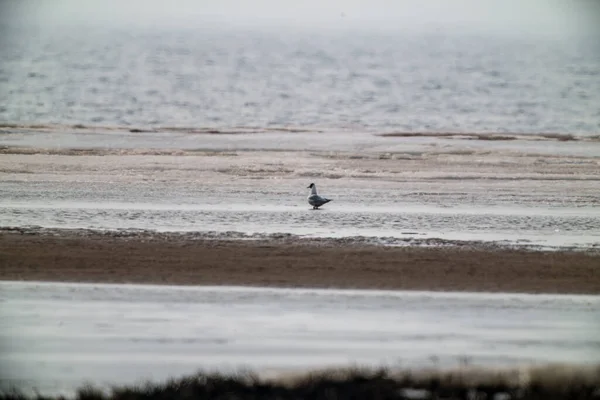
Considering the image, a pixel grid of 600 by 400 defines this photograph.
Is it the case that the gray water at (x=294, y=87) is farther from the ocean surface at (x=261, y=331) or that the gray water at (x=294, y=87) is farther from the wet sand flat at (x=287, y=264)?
the ocean surface at (x=261, y=331)

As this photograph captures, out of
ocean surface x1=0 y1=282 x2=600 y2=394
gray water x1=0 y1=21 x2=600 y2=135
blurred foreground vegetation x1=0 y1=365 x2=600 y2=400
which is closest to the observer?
blurred foreground vegetation x1=0 y1=365 x2=600 y2=400

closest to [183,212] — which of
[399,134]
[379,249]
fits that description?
[379,249]

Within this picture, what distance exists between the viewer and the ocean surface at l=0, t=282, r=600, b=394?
9.28m

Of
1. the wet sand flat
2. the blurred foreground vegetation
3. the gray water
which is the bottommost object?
the blurred foreground vegetation

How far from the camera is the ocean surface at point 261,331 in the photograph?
365 inches

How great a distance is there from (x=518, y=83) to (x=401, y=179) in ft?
142

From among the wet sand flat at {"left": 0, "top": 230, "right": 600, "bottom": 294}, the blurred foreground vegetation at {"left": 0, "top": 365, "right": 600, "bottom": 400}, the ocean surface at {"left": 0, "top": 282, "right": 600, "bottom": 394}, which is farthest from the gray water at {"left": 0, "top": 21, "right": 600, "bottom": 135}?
the blurred foreground vegetation at {"left": 0, "top": 365, "right": 600, "bottom": 400}

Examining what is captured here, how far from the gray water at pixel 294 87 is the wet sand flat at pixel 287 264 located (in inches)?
840

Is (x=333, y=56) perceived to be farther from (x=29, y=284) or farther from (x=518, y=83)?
(x=29, y=284)

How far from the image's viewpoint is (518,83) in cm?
6309

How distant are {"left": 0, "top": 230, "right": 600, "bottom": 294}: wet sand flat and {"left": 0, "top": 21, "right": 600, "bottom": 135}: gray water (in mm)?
21332

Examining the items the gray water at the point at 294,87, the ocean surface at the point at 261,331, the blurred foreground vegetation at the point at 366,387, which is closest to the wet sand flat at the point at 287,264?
the ocean surface at the point at 261,331

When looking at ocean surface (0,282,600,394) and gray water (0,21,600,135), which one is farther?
gray water (0,21,600,135)

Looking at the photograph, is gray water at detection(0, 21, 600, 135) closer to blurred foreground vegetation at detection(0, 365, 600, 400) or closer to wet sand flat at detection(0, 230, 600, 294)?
wet sand flat at detection(0, 230, 600, 294)
